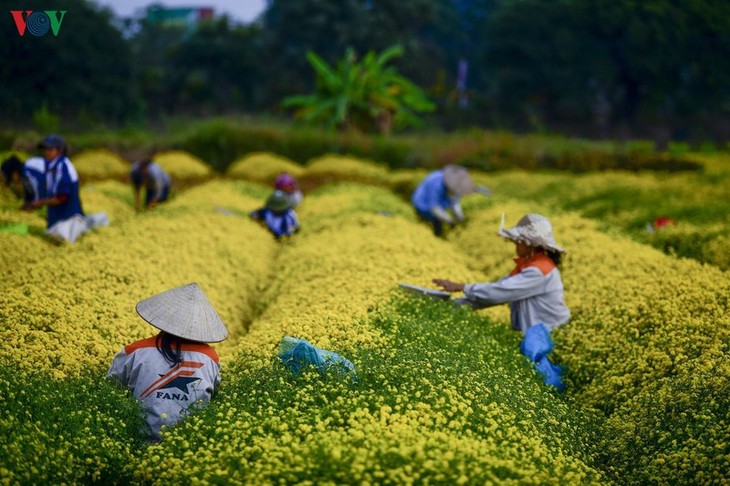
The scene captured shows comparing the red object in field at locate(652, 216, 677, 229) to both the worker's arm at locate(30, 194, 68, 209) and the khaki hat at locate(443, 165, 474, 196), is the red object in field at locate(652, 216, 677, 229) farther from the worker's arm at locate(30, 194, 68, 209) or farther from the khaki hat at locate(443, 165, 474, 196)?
the worker's arm at locate(30, 194, 68, 209)

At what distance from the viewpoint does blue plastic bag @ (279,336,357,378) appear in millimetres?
6496

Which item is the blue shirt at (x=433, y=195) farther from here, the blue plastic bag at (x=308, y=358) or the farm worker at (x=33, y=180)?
the blue plastic bag at (x=308, y=358)

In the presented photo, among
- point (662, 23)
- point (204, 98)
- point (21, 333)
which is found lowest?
point (204, 98)

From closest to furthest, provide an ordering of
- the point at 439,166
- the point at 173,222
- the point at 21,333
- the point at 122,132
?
the point at 21,333 < the point at 173,222 < the point at 439,166 < the point at 122,132

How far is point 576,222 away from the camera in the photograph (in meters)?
15.0

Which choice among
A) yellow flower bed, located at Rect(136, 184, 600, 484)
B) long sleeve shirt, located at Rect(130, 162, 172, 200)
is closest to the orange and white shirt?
yellow flower bed, located at Rect(136, 184, 600, 484)

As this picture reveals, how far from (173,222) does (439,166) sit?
1911 centimetres

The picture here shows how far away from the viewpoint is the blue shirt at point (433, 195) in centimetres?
1614

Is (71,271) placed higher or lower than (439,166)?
higher

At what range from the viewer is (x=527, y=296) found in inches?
332

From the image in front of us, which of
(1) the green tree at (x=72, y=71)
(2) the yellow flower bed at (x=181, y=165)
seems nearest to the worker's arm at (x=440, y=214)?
(2) the yellow flower bed at (x=181, y=165)

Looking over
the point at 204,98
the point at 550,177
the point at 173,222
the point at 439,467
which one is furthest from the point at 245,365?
the point at 204,98

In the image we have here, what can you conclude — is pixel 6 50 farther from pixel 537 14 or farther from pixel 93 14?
pixel 537 14

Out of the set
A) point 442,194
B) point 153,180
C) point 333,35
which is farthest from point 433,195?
point 333,35
